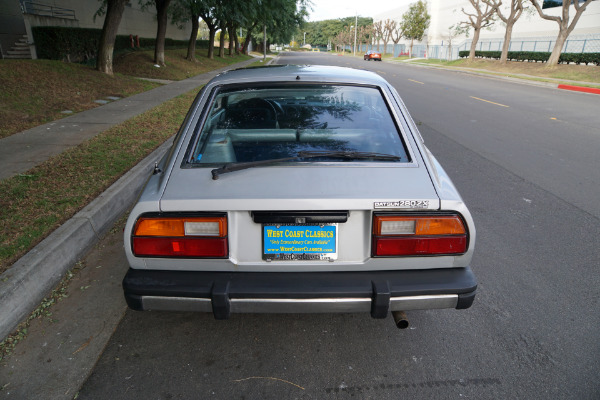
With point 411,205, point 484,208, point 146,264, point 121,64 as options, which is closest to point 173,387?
point 146,264

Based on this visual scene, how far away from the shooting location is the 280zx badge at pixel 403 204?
207 cm

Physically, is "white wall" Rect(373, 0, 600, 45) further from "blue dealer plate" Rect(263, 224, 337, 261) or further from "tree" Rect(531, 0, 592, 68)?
"blue dealer plate" Rect(263, 224, 337, 261)

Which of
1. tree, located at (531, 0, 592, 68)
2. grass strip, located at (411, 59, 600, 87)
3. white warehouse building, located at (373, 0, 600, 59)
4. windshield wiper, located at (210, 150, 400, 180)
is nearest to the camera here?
windshield wiper, located at (210, 150, 400, 180)

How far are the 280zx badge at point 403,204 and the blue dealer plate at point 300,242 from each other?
0.25 metres

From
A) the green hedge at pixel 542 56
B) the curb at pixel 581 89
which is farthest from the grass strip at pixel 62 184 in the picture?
the green hedge at pixel 542 56

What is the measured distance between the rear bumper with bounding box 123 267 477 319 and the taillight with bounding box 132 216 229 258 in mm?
129

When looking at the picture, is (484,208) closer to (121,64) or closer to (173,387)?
(173,387)

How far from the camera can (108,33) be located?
47.0 ft

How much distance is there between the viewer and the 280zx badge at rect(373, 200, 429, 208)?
2.07 metres

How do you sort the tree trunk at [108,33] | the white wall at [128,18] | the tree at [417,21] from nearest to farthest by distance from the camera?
the tree trunk at [108,33] < the white wall at [128,18] < the tree at [417,21]

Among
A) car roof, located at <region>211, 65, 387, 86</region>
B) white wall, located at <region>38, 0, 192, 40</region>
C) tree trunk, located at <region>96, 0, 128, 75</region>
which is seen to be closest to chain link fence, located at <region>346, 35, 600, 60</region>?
white wall, located at <region>38, 0, 192, 40</region>

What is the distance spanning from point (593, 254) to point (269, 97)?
315cm

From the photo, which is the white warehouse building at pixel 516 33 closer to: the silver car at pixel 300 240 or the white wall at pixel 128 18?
the white wall at pixel 128 18

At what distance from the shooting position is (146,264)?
2215mm
